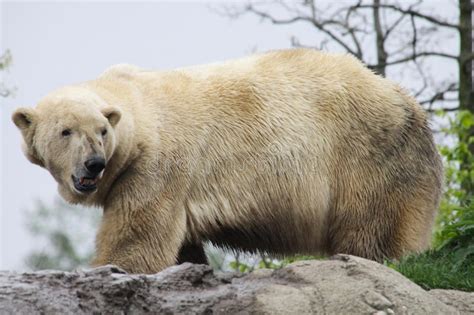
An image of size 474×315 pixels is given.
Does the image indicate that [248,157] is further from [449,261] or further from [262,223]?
[449,261]

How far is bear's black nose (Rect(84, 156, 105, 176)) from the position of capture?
681 cm

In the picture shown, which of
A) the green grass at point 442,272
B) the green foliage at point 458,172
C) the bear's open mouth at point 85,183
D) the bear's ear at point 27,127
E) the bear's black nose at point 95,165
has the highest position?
the bear's ear at point 27,127

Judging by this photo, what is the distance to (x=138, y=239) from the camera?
732 cm

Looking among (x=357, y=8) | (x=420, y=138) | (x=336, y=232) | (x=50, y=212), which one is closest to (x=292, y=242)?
(x=336, y=232)

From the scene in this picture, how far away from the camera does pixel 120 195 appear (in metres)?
7.37

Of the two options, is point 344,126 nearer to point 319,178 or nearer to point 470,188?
point 319,178

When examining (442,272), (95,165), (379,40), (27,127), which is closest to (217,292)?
(95,165)

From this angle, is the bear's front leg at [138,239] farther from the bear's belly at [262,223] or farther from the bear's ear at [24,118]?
the bear's ear at [24,118]

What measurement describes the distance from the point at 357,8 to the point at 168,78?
27.0 ft

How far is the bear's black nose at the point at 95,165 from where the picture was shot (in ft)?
22.3

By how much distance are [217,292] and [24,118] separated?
250 centimetres

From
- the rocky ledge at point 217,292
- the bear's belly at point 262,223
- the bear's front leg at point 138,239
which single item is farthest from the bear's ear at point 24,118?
the rocky ledge at point 217,292

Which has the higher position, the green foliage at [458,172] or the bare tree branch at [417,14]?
the bare tree branch at [417,14]

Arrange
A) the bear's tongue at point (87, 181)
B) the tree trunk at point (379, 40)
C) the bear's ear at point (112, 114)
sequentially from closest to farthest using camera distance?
the bear's tongue at point (87, 181), the bear's ear at point (112, 114), the tree trunk at point (379, 40)
